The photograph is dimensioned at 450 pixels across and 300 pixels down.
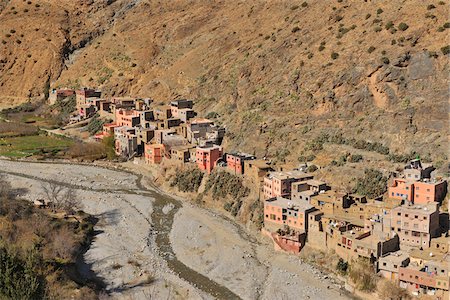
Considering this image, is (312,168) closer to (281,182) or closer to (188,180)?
(281,182)

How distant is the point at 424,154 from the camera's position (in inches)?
1821

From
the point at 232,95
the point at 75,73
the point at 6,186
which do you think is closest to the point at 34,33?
the point at 75,73

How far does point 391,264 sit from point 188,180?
2161cm

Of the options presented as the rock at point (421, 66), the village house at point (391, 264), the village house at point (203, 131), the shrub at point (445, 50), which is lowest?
the village house at point (391, 264)

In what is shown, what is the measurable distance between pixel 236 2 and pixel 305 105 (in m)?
34.6

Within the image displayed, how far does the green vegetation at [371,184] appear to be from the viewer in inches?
1721

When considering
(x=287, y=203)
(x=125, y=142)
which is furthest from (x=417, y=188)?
(x=125, y=142)

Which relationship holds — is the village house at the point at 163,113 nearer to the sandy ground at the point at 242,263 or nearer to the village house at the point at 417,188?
the sandy ground at the point at 242,263

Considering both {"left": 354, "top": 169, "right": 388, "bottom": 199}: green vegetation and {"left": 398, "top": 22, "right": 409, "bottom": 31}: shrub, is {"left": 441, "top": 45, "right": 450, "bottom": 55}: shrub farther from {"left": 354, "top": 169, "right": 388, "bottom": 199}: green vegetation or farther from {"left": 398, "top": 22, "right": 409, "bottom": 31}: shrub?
{"left": 354, "top": 169, "right": 388, "bottom": 199}: green vegetation

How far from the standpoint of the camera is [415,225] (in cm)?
3662

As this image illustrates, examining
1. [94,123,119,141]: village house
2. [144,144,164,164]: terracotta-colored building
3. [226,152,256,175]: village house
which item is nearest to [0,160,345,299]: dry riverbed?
[226,152,256,175]: village house

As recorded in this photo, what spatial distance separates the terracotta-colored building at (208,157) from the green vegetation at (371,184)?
12.5 meters

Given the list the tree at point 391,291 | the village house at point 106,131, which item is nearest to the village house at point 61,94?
the village house at point 106,131

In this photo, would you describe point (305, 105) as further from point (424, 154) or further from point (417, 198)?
point (417, 198)
